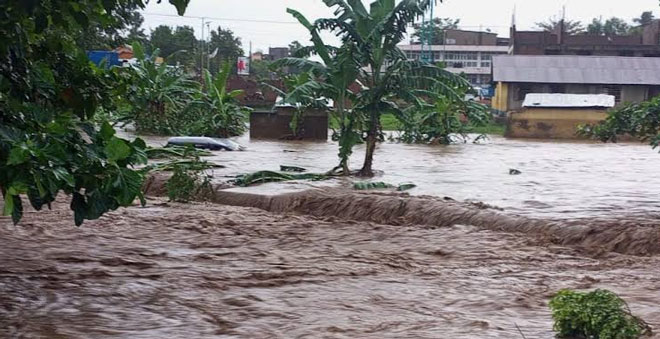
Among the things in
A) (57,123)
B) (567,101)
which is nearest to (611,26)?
(567,101)

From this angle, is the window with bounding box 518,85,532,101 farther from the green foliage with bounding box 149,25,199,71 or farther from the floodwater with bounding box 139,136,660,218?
the green foliage with bounding box 149,25,199,71

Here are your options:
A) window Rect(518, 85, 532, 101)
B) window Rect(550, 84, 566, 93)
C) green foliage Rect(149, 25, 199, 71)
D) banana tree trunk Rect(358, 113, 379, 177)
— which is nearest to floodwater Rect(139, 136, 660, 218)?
banana tree trunk Rect(358, 113, 379, 177)

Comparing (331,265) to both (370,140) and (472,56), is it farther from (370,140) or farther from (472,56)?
(472,56)

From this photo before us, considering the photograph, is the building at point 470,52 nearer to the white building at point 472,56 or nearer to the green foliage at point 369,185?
the white building at point 472,56

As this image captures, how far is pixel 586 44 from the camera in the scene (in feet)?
176

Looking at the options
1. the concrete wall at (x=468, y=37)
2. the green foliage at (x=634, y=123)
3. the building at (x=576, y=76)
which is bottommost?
the green foliage at (x=634, y=123)

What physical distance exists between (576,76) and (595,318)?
1605 inches

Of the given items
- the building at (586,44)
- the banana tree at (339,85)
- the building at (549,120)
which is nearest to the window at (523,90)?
the building at (586,44)

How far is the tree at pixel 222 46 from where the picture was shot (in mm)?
63219

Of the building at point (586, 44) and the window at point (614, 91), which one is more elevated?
the building at point (586, 44)

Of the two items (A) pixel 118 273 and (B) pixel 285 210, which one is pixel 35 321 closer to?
(A) pixel 118 273

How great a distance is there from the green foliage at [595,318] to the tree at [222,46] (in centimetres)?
5832

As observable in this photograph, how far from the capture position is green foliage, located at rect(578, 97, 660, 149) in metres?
10.7

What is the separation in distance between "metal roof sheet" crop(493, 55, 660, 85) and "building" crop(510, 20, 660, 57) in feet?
20.6
